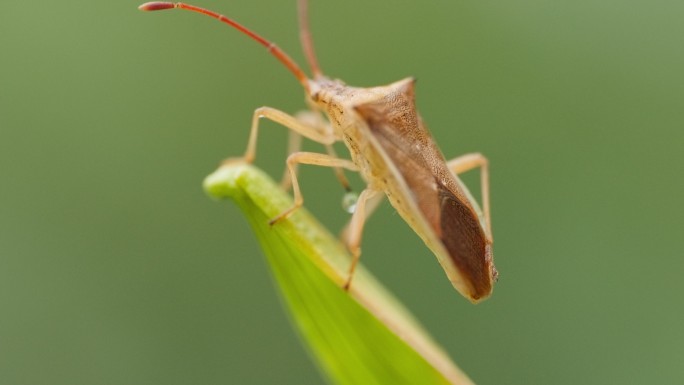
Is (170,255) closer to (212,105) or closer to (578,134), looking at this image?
(212,105)

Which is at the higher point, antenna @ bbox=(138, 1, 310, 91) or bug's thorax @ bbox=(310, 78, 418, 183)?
antenna @ bbox=(138, 1, 310, 91)

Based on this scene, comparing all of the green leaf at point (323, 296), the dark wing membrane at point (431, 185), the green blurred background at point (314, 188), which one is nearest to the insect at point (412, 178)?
the dark wing membrane at point (431, 185)

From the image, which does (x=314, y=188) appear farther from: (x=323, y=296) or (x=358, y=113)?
(x=323, y=296)

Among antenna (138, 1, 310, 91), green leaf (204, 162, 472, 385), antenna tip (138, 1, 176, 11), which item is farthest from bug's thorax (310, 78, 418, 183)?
green leaf (204, 162, 472, 385)

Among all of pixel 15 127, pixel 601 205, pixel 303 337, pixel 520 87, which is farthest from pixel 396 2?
pixel 303 337

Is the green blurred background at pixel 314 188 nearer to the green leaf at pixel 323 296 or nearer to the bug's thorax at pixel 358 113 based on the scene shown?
the bug's thorax at pixel 358 113

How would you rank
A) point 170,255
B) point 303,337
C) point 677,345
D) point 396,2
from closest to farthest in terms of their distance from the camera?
point 303,337 < point 677,345 < point 170,255 < point 396,2

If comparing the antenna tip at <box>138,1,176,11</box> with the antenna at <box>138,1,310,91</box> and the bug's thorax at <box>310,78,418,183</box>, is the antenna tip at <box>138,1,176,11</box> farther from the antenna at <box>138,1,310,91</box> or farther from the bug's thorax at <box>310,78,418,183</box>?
the bug's thorax at <box>310,78,418,183</box>
